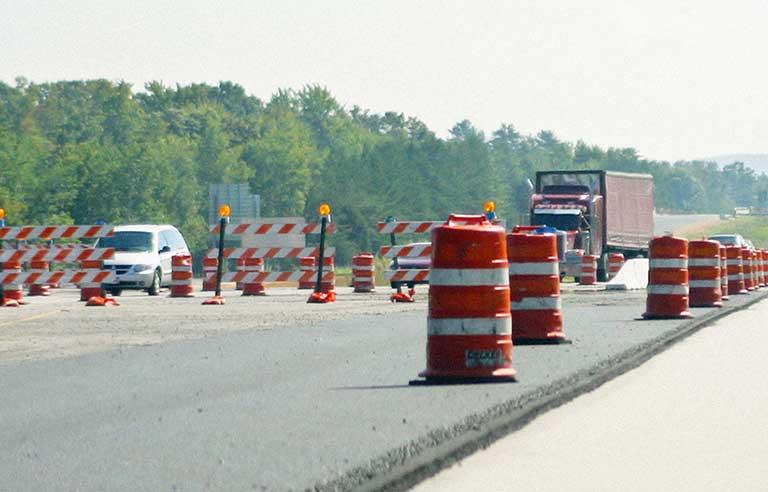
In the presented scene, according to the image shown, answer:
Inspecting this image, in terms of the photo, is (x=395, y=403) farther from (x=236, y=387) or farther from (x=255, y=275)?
(x=255, y=275)

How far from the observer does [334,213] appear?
165 m

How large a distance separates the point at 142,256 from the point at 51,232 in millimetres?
8183

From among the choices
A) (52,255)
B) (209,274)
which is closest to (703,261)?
(52,255)

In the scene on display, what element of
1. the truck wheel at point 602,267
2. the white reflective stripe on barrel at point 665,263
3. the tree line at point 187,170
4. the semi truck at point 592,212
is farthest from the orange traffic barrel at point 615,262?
the tree line at point 187,170

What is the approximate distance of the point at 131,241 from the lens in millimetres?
39812

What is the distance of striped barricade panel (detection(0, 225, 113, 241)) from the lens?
29.9 metres

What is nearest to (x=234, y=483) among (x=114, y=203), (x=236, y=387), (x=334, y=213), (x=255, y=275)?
(x=236, y=387)

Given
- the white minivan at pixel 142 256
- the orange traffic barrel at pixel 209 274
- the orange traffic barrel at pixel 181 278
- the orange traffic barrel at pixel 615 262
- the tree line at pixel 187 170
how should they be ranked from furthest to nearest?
the tree line at pixel 187 170
the orange traffic barrel at pixel 615 262
the orange traffic barrel at pixel 209 274
the white minivan at pixel 142 256
the orange traffic barrel at pixel 181 278

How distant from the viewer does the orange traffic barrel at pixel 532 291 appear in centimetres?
1767

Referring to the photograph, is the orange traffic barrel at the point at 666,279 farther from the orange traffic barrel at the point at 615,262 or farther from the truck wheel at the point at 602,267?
the truck wheel at the point at 602,267

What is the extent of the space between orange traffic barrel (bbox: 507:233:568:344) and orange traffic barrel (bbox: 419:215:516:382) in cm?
371

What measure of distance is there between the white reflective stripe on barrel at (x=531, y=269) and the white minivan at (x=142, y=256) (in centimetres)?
2157

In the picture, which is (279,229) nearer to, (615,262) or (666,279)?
(666,279)

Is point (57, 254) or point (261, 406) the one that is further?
point (57, 254)
